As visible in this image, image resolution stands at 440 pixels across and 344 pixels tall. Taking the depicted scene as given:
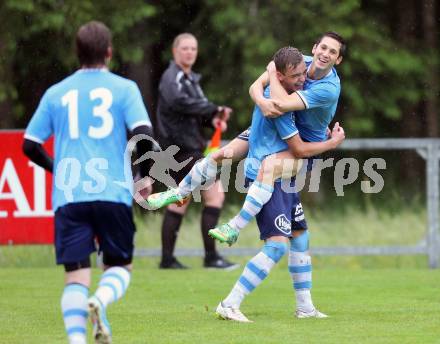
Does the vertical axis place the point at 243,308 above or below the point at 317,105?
below

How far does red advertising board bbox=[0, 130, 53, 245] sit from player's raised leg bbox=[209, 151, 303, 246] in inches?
189

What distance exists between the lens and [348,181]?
14.2 metres

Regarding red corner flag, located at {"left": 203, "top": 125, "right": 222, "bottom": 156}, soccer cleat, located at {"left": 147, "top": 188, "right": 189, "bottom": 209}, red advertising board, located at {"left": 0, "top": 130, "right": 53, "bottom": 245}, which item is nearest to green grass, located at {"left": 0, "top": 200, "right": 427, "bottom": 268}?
red advertising board, located at {"left": 0, "top": 130, "right": 53, "bottom": 245}

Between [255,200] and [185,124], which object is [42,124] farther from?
[185,124]

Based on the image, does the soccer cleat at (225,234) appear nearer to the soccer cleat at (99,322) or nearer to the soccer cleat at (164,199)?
the soccer cleat at (164,199)

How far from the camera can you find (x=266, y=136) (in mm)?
8211

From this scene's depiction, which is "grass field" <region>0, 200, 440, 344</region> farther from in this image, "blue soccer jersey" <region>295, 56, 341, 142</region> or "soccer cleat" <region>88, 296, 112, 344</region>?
"blue soccer jersey" <region>295, 56, 341, 142</region>

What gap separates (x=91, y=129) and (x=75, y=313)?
0.94 m

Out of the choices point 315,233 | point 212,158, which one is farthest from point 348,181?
point 212,158

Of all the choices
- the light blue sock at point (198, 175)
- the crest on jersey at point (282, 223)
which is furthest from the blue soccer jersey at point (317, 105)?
the light blue sock at point (198, 175)

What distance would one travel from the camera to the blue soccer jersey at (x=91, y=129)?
6316 mm

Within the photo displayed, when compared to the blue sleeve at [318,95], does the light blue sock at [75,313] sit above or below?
below

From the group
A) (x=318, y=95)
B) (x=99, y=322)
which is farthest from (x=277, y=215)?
(x=99, y=322)

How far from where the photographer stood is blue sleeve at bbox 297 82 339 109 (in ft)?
26.1
